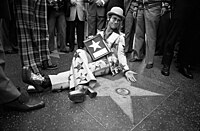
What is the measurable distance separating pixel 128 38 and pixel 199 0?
130cm

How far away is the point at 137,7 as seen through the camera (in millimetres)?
2594

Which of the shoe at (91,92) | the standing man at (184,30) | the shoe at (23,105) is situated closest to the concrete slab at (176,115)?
the shoe at (91,92)

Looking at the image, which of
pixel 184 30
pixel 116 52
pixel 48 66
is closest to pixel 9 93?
pixel 48 66

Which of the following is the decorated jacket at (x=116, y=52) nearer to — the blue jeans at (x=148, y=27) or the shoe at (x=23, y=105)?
the blue jeans at (x=148, y=27)

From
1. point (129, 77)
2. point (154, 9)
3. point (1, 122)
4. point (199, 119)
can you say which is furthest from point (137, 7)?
point (1, 122)

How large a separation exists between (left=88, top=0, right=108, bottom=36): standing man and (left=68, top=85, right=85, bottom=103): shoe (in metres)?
2.04

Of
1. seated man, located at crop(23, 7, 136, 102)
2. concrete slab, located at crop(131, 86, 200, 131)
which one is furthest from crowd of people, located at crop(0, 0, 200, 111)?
concrete slab, located at crop(131, 86, 200, 131)

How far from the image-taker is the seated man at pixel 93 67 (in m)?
1.48

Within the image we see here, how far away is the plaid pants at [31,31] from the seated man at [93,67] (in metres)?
0.48

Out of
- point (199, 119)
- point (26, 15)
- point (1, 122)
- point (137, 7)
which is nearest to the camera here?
point (1, 122)

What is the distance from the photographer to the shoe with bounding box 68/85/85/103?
134 centimetres

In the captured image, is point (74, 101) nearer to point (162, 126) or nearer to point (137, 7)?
point (162, 126)

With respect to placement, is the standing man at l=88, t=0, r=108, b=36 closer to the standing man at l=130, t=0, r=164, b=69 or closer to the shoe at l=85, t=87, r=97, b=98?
the standing man at l=130, t=0, r=164, b=69

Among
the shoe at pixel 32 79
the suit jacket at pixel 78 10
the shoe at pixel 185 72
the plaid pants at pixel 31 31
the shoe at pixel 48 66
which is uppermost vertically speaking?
the suit jacket at pixel 78 10
